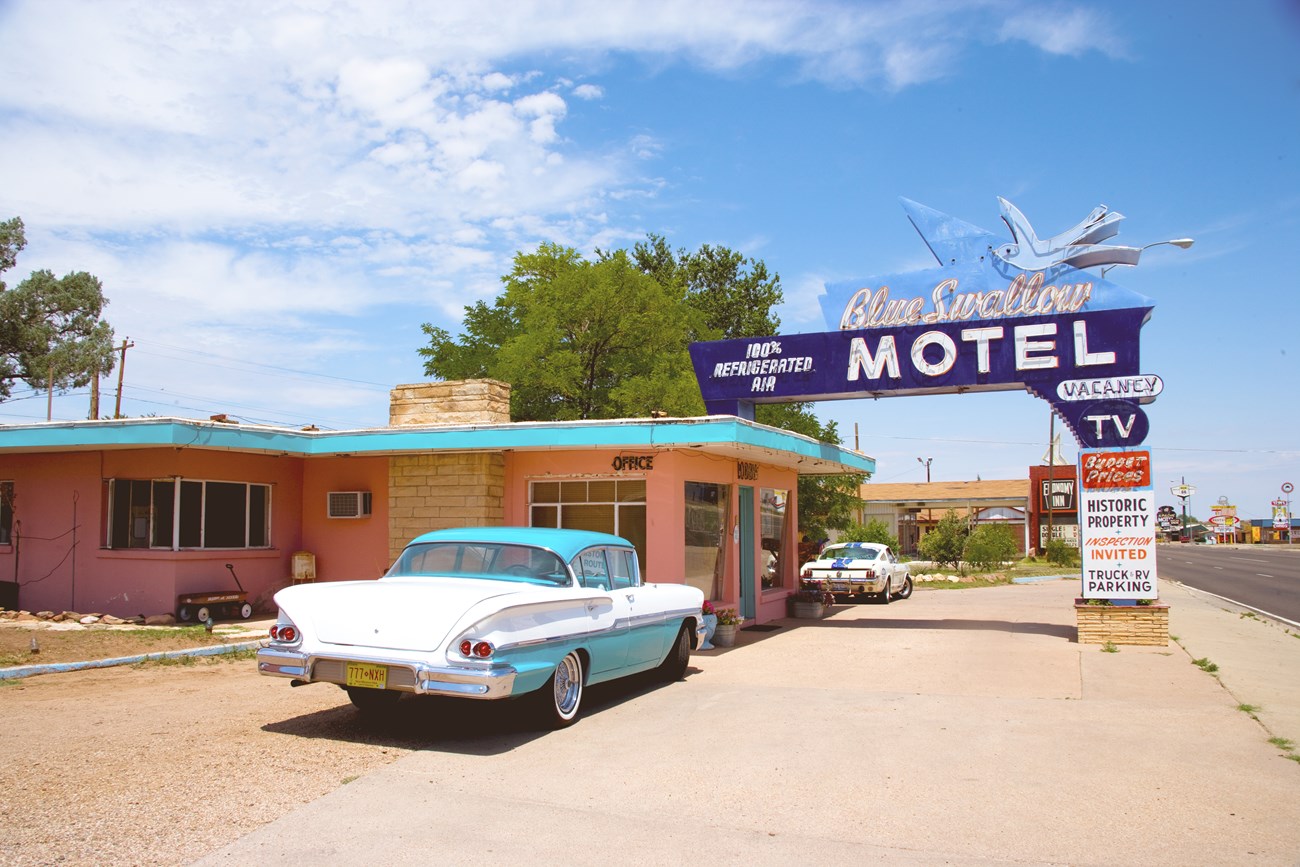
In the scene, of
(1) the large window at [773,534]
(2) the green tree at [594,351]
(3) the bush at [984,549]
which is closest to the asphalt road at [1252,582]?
(3) the bush at [984,549]

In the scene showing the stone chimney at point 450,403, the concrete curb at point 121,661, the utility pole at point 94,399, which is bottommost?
the concrete curb at point 121,661

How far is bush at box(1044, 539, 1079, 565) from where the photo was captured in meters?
41.7

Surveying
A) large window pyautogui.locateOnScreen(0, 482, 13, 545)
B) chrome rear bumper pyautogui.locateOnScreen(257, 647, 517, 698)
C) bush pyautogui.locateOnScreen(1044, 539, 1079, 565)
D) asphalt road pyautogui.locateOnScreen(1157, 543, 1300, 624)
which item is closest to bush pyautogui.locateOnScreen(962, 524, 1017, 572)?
bush pyautogui.locateOnScreen(1044, 539, 1079, 565)

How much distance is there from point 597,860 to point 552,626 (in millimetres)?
2828

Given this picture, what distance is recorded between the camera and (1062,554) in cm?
4169

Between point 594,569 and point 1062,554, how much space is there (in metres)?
37.5

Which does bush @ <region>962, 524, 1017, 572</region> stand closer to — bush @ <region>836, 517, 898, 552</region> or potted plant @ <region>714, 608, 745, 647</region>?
bush @ <region>836, 517, 898, 552</region>

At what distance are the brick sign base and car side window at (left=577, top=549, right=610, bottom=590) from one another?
26.5 feet

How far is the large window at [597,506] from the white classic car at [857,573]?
937cm

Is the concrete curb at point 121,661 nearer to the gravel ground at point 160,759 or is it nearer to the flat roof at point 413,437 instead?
the gravel ground at point 160,759

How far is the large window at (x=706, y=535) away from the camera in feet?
48.7

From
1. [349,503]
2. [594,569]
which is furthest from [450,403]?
[594,569]

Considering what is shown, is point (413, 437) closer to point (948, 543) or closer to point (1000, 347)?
point (1000, 347)

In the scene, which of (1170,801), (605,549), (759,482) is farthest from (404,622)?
(759,482)
